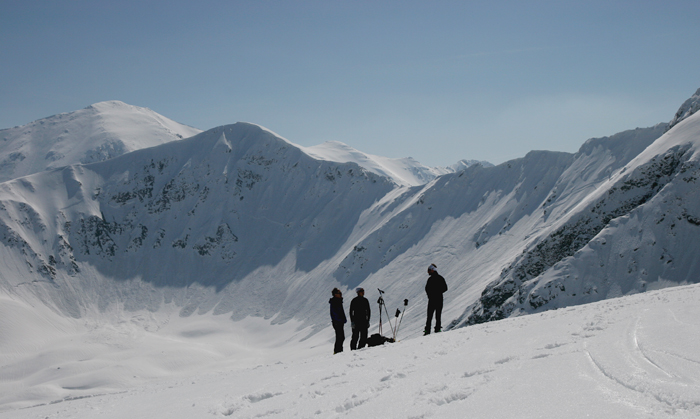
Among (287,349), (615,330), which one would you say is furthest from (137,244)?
(615,330)

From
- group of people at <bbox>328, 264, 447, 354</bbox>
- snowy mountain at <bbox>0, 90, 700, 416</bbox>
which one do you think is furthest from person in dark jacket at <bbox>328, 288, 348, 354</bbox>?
snowy mountain at <bbox>0, 90, 700, 416</bbox>

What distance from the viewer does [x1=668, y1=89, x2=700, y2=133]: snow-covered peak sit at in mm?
61438

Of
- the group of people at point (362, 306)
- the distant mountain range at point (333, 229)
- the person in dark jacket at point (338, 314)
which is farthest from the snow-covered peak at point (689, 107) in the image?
the person in dark jacket at point (338, 314)

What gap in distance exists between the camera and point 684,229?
44188mm

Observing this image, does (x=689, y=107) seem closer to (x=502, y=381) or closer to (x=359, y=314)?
(x=359, y=314)

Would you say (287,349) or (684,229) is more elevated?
(684,229)

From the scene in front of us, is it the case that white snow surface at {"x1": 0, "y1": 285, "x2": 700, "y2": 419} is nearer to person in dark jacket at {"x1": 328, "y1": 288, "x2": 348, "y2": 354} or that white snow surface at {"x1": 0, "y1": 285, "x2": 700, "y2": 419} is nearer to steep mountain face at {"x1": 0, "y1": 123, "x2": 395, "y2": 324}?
person in dark jacket at {"x1": 328, "y1": 288, "x2": 348, "y2": 354}

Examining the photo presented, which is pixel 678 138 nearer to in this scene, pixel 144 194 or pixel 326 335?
pixel 326 335

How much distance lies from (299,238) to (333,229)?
10.4 m

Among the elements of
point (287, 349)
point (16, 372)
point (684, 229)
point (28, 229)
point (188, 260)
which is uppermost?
point (28, 229)

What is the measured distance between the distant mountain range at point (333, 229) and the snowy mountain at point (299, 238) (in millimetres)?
317

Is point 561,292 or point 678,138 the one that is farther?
point 678,138

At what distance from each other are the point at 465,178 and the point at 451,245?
23.8 metres

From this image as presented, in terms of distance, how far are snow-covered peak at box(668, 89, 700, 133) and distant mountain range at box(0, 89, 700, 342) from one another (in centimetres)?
58
